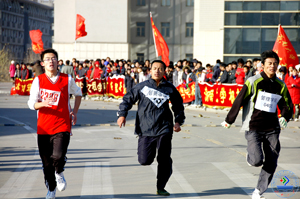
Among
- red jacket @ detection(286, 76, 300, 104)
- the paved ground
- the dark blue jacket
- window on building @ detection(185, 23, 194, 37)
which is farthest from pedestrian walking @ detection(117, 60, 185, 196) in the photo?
window on building @ detection(185, 23, 194, 37)

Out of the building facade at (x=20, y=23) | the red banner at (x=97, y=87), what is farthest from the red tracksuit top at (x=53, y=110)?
the building facade at (x=20, y=23)

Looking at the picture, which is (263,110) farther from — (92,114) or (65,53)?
(65,53)

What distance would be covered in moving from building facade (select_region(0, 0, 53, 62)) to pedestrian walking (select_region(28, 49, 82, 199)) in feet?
321

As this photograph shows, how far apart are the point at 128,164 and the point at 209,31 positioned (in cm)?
3280

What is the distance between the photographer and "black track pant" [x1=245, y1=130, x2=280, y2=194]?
6270mm

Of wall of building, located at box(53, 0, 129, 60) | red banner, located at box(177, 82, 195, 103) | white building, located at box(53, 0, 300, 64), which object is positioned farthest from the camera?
wall of building, located at box(53, 0, 129, 60)

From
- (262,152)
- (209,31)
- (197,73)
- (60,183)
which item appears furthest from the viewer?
(209,31)

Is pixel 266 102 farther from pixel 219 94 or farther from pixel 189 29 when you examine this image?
pixel 189 29

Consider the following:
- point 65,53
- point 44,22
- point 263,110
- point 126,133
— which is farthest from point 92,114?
point 44,22

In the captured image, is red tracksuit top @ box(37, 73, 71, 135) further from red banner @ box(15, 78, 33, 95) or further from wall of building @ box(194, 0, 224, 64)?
wall of building @ box(194, 0, 224, 64)

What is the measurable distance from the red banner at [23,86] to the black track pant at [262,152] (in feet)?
80.6

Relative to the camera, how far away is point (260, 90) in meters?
6.41

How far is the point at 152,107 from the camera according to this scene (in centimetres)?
650

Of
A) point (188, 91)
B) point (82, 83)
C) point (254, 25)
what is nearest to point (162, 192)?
point (188, 91)
